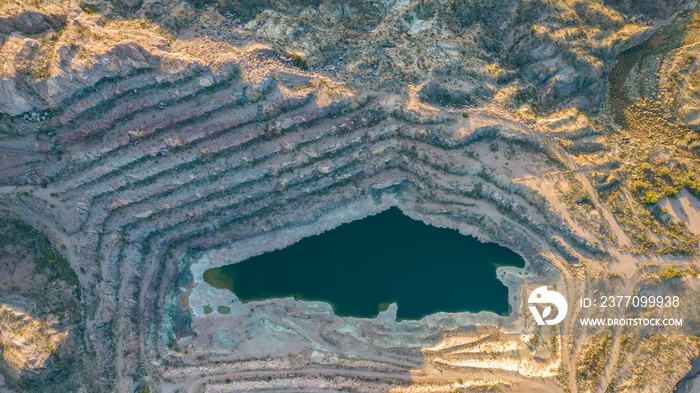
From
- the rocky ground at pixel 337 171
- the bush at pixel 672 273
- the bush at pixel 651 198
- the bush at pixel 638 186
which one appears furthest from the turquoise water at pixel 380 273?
the bush at pixel 651 198

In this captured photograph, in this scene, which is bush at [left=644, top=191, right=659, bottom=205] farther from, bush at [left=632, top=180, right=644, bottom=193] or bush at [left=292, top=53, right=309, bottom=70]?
bush at [left=292, top=53, right=309, bottom=70]

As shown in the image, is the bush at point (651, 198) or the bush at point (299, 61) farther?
the bush at point (651, 198)

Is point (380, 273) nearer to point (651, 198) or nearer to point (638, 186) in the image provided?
point (638, 186)

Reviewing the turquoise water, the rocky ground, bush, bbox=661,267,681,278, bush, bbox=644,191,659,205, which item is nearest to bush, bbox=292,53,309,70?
the rocky ground

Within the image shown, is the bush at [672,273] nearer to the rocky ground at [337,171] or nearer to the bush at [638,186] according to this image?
the rocky ground at [337,171]

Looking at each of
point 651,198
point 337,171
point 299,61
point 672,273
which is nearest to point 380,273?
point 337,171
